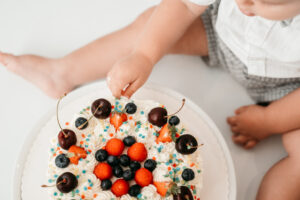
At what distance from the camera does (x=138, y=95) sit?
995 mm

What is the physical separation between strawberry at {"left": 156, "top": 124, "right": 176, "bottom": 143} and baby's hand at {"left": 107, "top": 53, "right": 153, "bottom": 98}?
0.17m

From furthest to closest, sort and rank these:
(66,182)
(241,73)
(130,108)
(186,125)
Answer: (241,73) → (186,125) → (130,108) → (66,182)

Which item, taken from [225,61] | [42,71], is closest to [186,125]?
[225,61]

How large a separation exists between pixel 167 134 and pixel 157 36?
341 mm

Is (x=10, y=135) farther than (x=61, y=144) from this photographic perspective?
Yes

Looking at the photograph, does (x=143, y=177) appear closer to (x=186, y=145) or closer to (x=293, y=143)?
(x=186, y=145)

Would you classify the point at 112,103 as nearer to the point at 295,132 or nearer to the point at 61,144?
the point at 61,144

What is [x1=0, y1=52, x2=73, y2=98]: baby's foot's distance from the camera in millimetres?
1147

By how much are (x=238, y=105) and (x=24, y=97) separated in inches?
31.4

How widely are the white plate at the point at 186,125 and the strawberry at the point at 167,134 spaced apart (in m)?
0.17

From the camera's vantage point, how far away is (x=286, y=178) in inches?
38.6

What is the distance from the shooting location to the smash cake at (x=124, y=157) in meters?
0.75

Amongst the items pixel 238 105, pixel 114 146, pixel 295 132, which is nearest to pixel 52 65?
pixel 114 146

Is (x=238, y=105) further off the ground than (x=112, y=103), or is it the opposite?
(x=112, y=103)
